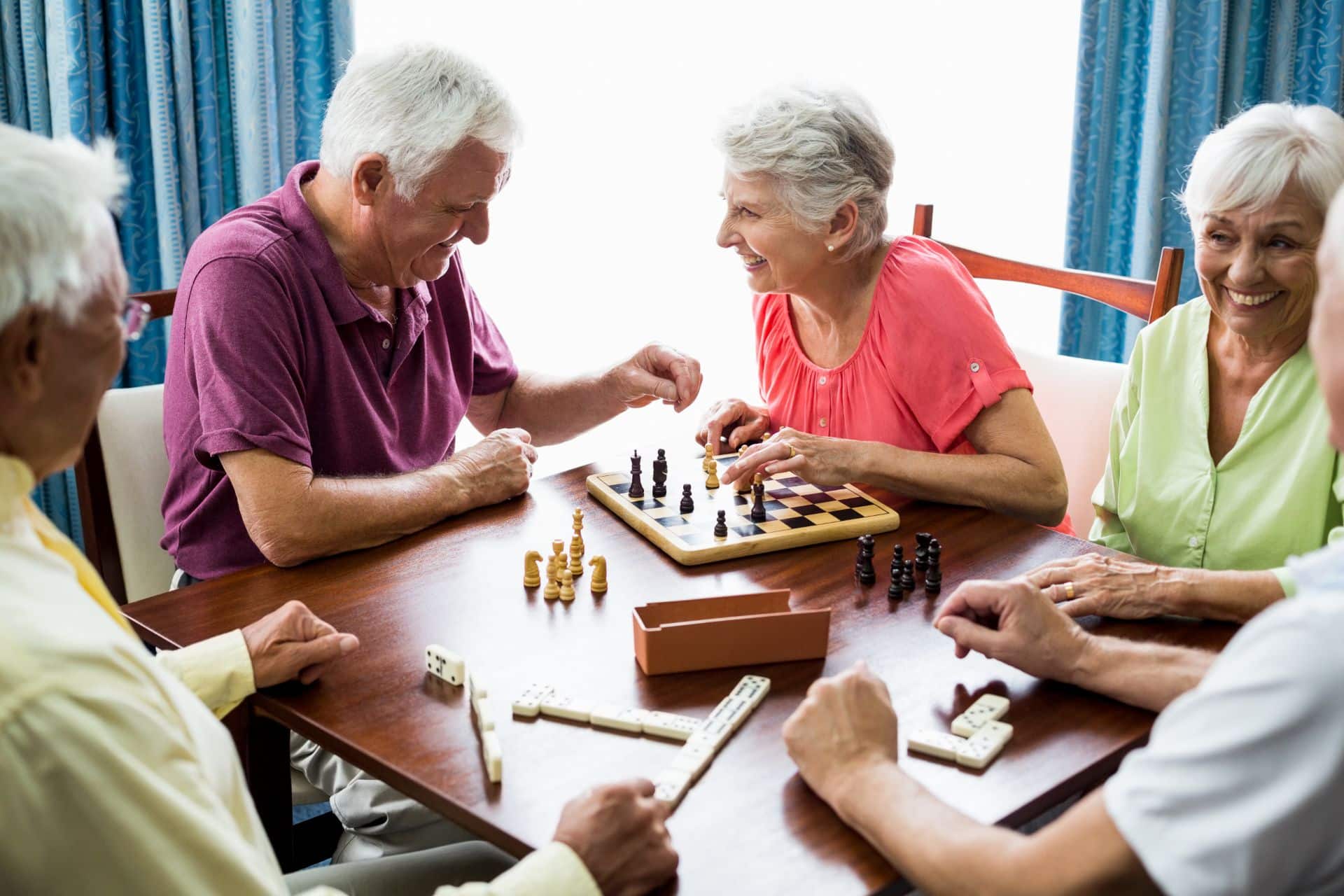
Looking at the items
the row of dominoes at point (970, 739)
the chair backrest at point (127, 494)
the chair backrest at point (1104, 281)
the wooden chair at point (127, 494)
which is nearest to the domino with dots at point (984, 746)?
the row of dominoes at point (970, 739)

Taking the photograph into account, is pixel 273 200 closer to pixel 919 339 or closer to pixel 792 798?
pixel 919 339

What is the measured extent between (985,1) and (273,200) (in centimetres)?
284

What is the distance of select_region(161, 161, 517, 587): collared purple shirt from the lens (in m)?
2.01

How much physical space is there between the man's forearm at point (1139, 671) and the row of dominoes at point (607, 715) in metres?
0.52

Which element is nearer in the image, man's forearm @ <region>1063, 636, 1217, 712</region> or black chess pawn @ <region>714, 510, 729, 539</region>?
man's forearm @ <region>1063, 636, 1217, 712</region>

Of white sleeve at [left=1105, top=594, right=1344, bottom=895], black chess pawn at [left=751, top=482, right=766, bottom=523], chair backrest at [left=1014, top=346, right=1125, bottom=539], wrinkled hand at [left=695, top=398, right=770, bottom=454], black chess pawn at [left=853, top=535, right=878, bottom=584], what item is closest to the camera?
white sleeve at [left=1105, top=594, right=1344, bottom=895]

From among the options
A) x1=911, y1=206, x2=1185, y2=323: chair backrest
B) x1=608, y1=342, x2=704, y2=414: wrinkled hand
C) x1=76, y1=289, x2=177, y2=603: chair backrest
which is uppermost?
x1=911, y1=206, x2=1185, y2=323: chair backrest

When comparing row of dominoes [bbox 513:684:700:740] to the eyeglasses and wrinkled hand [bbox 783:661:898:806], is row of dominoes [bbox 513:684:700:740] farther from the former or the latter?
the eyeglasses

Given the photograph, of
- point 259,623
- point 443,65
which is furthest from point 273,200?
point 259,623

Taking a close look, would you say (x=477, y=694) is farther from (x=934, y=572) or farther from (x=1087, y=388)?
(x=1087, y=388)

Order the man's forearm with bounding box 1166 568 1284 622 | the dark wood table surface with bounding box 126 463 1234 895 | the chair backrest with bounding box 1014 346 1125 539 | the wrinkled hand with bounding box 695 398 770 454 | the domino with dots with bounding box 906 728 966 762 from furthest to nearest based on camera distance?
the chair backrest with bounding box 1014 346 1125 539, the wrinkled hand with bounding box 695 398 770 454, the man's forearm with bounding box 1166 568 1284 622, the domino with dots with bounding box 906 728 966 762, the dark wood table surface with bounding box 126 463 1234 895

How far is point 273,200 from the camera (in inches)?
90.1

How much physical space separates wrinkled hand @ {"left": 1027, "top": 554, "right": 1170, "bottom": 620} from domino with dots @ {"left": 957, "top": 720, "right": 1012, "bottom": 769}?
0.36 meters

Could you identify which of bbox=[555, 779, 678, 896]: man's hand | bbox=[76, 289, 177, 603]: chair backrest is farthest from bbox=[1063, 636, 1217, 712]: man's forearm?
bbox=[76, 289, 177, 603]: chair backrest
